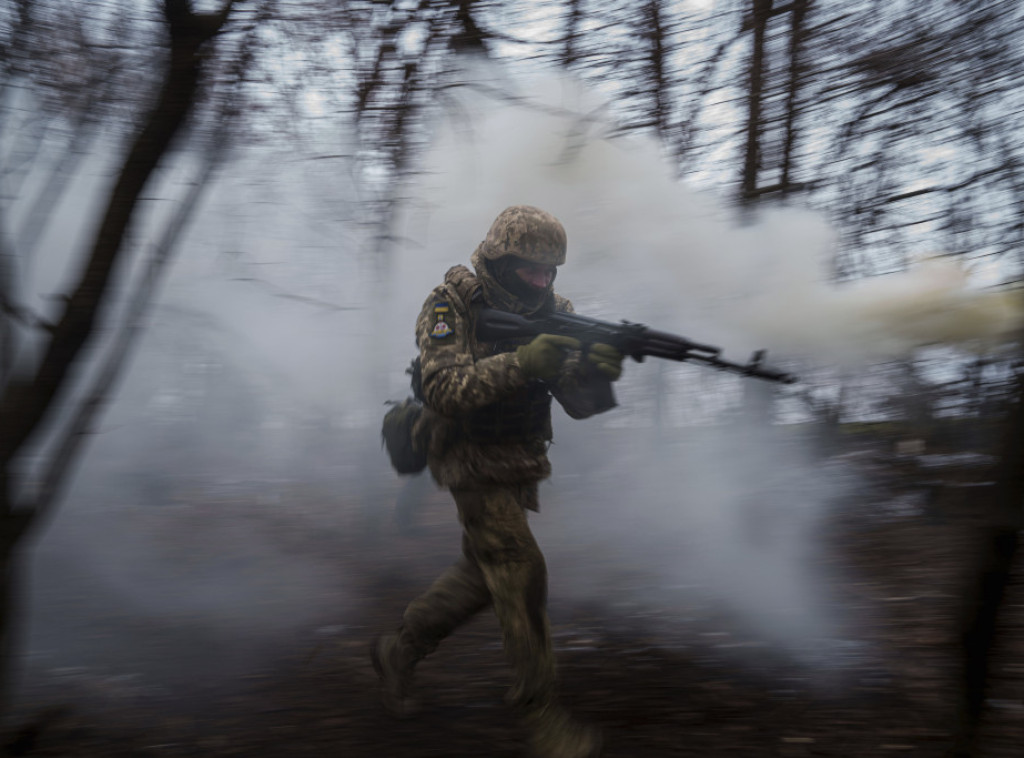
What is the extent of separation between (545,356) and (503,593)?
2.52ft

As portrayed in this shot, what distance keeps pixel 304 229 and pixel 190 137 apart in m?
3.87

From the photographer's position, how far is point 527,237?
2764mm

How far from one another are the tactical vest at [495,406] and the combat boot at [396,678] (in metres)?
0.78

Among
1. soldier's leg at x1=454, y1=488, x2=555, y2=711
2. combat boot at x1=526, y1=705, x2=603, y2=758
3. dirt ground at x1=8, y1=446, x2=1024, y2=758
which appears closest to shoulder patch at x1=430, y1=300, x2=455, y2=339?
soldier's leg at x1=454, y1=488, x2=555, y2=711

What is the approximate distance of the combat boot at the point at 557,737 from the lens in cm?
241

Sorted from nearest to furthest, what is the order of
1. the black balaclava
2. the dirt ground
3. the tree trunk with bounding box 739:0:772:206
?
the dirt ground, the black balaclava, the tree trunk with bounding box 739:0:772:206

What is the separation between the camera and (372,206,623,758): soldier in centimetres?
249

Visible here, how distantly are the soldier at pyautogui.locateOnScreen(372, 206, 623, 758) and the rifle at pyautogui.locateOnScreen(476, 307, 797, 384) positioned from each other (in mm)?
73

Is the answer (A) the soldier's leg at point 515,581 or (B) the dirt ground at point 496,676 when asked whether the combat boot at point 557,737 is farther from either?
(B) the dirt ground at point 496,676

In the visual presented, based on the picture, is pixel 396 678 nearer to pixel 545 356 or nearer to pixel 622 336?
pixel 545 356

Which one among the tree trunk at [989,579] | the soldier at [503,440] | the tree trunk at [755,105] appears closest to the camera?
the tree trunk at [989,579]

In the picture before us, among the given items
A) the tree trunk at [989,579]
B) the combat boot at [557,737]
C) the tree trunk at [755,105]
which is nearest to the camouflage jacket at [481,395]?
the combat boot at [557,737]

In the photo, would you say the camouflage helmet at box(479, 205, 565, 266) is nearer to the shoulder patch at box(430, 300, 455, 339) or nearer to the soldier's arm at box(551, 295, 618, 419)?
the shoulder patch at box(430, 300, 455, 339)

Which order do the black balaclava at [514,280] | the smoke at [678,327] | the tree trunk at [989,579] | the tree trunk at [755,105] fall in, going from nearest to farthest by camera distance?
the tree trunk at [989,579] → the black balaclava at [514,280] → the tree trunk at [755,105] → the smoke at [678,327]
